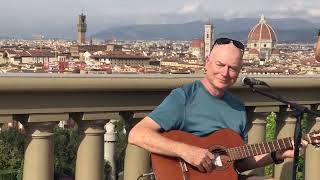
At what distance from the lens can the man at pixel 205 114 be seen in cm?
235

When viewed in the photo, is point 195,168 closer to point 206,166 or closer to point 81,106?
point 206,166

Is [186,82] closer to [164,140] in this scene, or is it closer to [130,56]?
[164,140]

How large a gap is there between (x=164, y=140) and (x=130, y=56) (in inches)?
4531

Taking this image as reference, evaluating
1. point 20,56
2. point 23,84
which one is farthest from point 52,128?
point 20,56

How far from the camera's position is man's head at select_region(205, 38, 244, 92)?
2.55 m

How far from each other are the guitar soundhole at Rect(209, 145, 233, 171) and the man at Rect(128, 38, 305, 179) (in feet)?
0.27

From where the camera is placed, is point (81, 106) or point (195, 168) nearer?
point (195, 168)

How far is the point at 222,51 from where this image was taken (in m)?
2.56

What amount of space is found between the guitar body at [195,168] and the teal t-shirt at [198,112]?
0.04 meters

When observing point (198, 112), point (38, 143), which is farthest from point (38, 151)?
point (198, 112)

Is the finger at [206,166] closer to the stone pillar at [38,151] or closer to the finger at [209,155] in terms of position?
the finger at [209,155]

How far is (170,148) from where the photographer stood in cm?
234

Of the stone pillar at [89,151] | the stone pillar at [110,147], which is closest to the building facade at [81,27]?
the stone pillar at [110,147]

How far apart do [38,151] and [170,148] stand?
61cm
